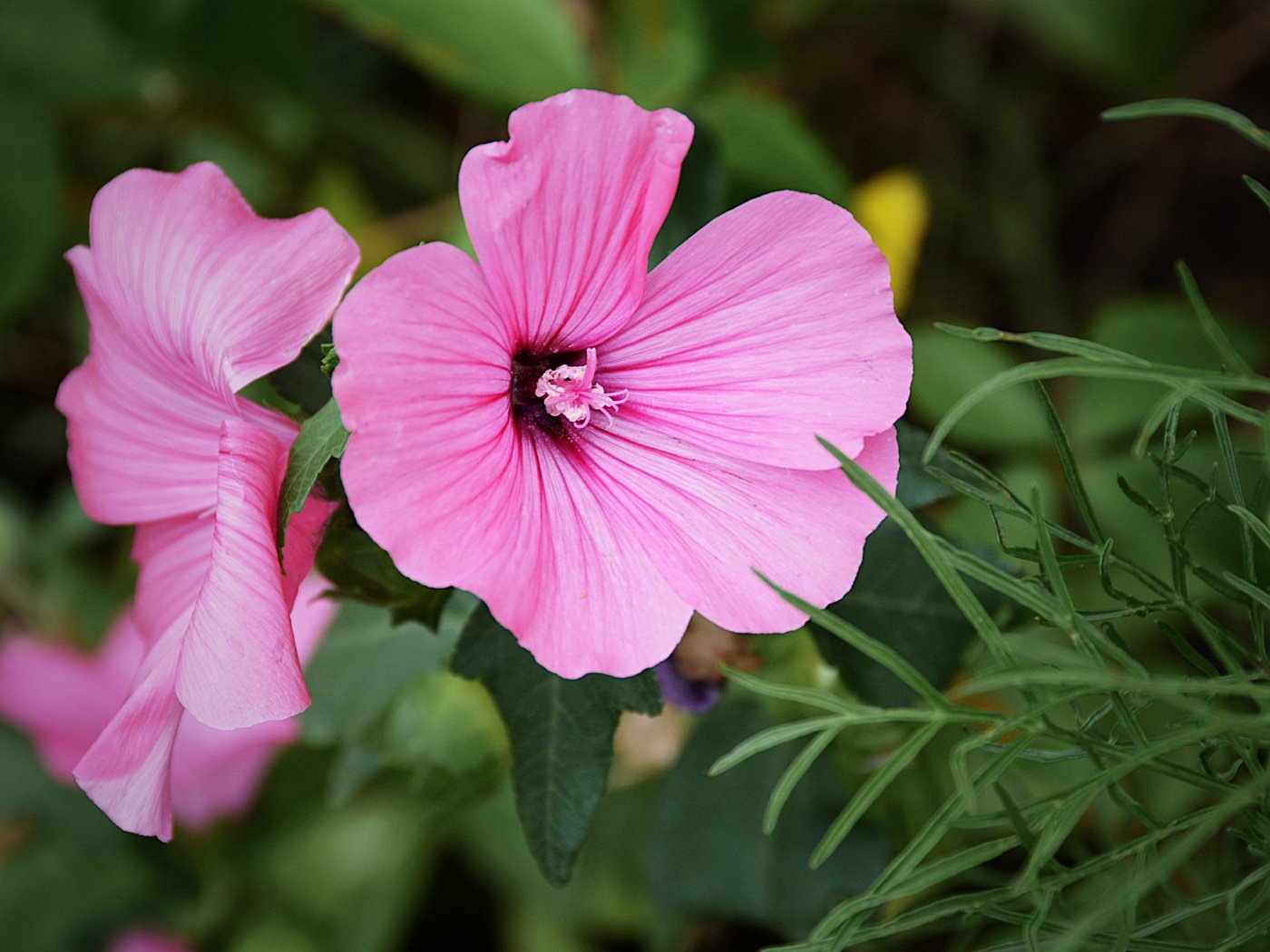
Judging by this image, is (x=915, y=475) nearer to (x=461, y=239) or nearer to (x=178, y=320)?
(x=178, y=320)

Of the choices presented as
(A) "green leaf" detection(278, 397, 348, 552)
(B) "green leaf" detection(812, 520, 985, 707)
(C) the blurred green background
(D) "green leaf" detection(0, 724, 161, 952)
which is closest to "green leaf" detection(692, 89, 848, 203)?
(C) the blurred green background

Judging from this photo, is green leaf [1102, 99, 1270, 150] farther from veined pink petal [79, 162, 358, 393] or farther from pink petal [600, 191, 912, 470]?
veined pink petal [79, 162, 358, 393]

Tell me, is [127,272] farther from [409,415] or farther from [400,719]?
[400,719]

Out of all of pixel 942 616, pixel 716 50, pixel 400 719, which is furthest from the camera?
pixel 716 50

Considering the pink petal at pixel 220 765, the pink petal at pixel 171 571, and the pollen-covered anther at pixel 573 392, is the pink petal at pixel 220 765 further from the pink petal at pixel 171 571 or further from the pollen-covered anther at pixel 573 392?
the pollen-covered anther at pixel 573 392

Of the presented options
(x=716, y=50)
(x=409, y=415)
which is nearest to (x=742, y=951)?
(x=409, y=415)
